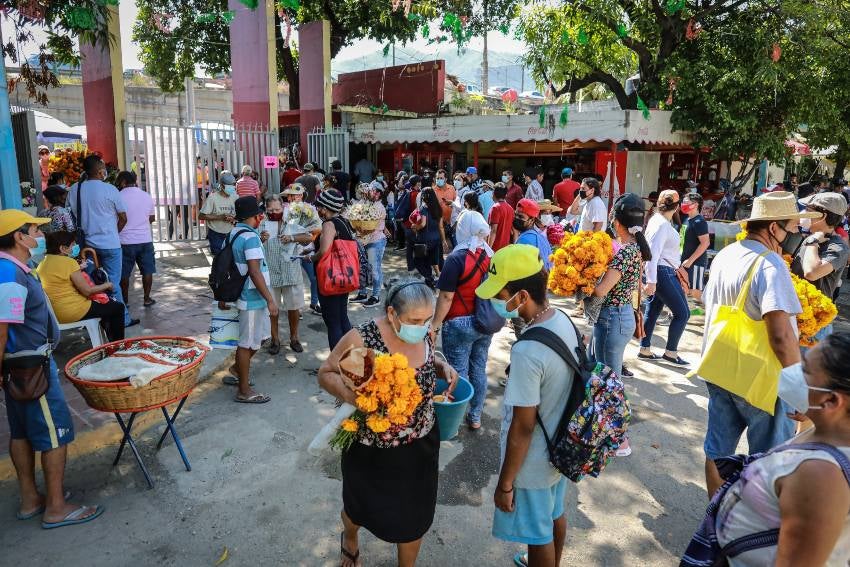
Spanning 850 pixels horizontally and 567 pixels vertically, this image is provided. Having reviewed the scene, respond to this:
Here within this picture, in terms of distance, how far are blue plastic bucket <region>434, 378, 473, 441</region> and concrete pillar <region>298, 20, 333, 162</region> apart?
1358cm

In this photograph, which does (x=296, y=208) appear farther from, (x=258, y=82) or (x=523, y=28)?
(x=523, y=28)

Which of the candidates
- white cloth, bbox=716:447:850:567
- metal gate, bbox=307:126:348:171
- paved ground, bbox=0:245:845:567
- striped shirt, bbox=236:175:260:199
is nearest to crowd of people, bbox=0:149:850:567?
white cloth, bbox=716:447:850:567

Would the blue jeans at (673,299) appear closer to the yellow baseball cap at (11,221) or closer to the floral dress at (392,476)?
the floral dress at (392,476)

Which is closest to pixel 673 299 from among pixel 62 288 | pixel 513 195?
pixel 62 288

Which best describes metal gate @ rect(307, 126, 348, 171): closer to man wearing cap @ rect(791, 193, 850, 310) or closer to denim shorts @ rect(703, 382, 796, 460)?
man wearing cap @ rect(791, 193, 850, 310)

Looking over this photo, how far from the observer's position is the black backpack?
4867 millimetres

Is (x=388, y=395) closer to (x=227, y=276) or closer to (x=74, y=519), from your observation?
(x=74, y=519)

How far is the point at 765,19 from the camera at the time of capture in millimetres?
14109

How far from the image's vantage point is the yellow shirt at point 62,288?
16.3 feet

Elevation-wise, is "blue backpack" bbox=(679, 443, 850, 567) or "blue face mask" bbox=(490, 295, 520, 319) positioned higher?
"blue face mask" bbox=(490, 295, 520, 319)

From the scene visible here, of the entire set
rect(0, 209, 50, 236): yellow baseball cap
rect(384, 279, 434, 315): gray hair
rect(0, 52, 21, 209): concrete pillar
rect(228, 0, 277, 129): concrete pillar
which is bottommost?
rect(384, 279, 434, 315): gray hair

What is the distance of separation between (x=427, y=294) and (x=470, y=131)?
12.5 m

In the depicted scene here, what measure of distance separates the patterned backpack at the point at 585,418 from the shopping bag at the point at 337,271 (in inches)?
126

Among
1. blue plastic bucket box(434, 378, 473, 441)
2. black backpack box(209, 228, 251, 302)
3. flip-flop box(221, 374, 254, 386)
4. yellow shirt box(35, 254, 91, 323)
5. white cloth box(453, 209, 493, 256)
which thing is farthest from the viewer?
flip-flop box(221, 374, 254, 386)
